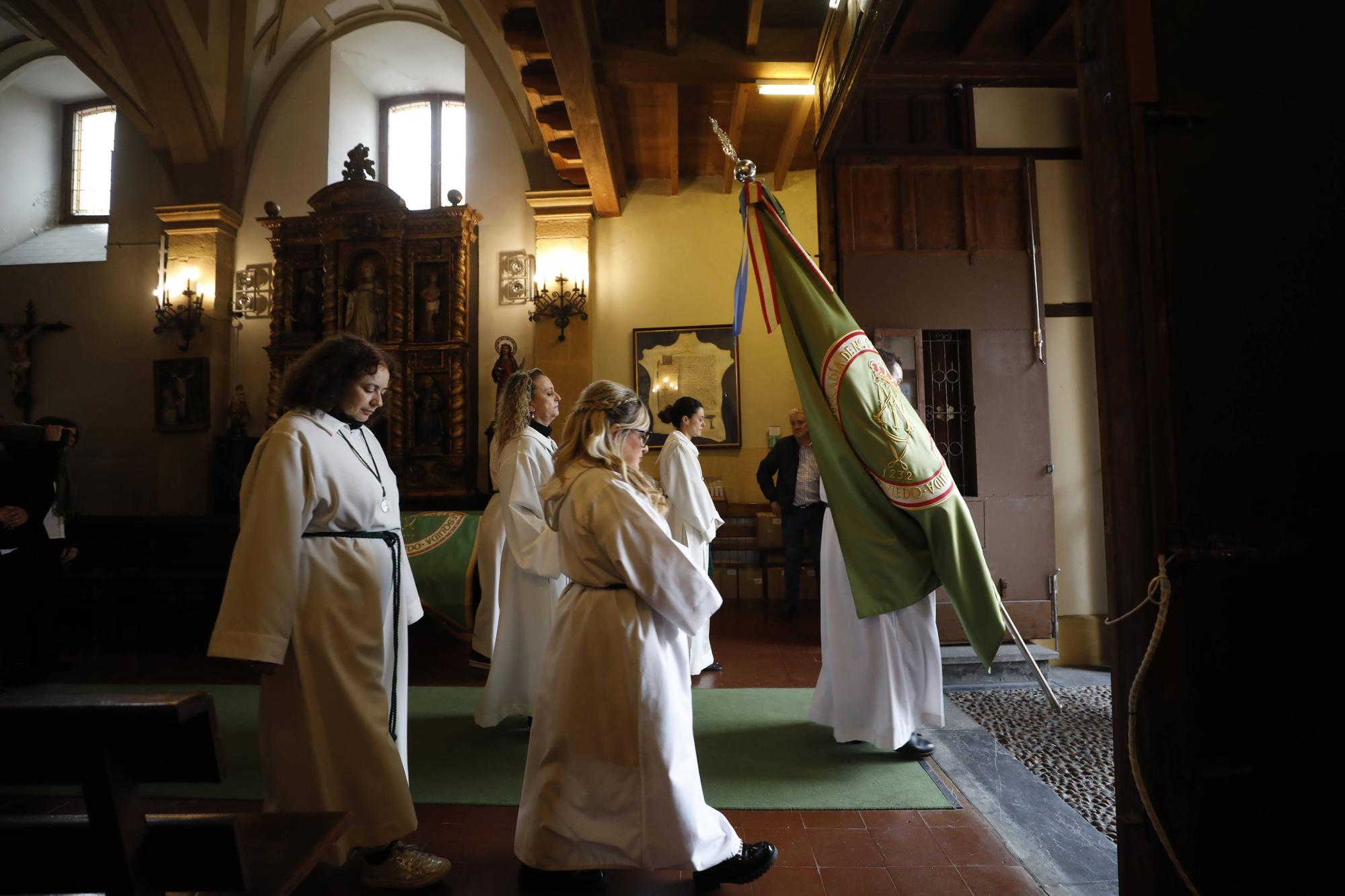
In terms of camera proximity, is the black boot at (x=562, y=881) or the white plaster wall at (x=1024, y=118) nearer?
the black boot at (x=562, y=881)

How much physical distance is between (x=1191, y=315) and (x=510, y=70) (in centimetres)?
846

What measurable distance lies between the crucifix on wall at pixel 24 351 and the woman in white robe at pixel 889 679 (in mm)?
10463

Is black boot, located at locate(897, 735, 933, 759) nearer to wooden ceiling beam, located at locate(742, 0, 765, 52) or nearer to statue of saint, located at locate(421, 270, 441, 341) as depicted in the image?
wooden ceiling beam, located at locate(742, 0, 765, 52)

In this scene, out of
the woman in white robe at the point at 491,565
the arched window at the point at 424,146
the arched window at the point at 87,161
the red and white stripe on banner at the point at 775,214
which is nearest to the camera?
the red and white stripe on banner at the point at 775,214

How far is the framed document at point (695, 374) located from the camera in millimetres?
8547

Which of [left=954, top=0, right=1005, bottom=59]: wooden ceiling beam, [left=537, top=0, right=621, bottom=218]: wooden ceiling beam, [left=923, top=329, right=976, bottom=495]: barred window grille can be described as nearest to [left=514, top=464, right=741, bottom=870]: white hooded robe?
[left=537, top=0, right=621, bottom=218]: wooden ceiling beam

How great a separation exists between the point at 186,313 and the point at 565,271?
4.61 metres

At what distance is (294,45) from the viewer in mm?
9516

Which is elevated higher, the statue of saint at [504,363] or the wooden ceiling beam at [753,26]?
the wooden ceiling beam at [753,26]

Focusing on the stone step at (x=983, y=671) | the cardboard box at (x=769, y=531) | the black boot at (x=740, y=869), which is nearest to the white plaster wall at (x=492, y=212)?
the cardboard box at (x=769, y=531)

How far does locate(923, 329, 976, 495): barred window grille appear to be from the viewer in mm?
5695

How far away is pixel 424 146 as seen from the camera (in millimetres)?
10133

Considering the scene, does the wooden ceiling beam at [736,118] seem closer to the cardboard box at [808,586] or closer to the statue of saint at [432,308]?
the statue of saint at [432,308]

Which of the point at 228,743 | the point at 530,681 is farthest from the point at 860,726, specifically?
the point at 228,743
